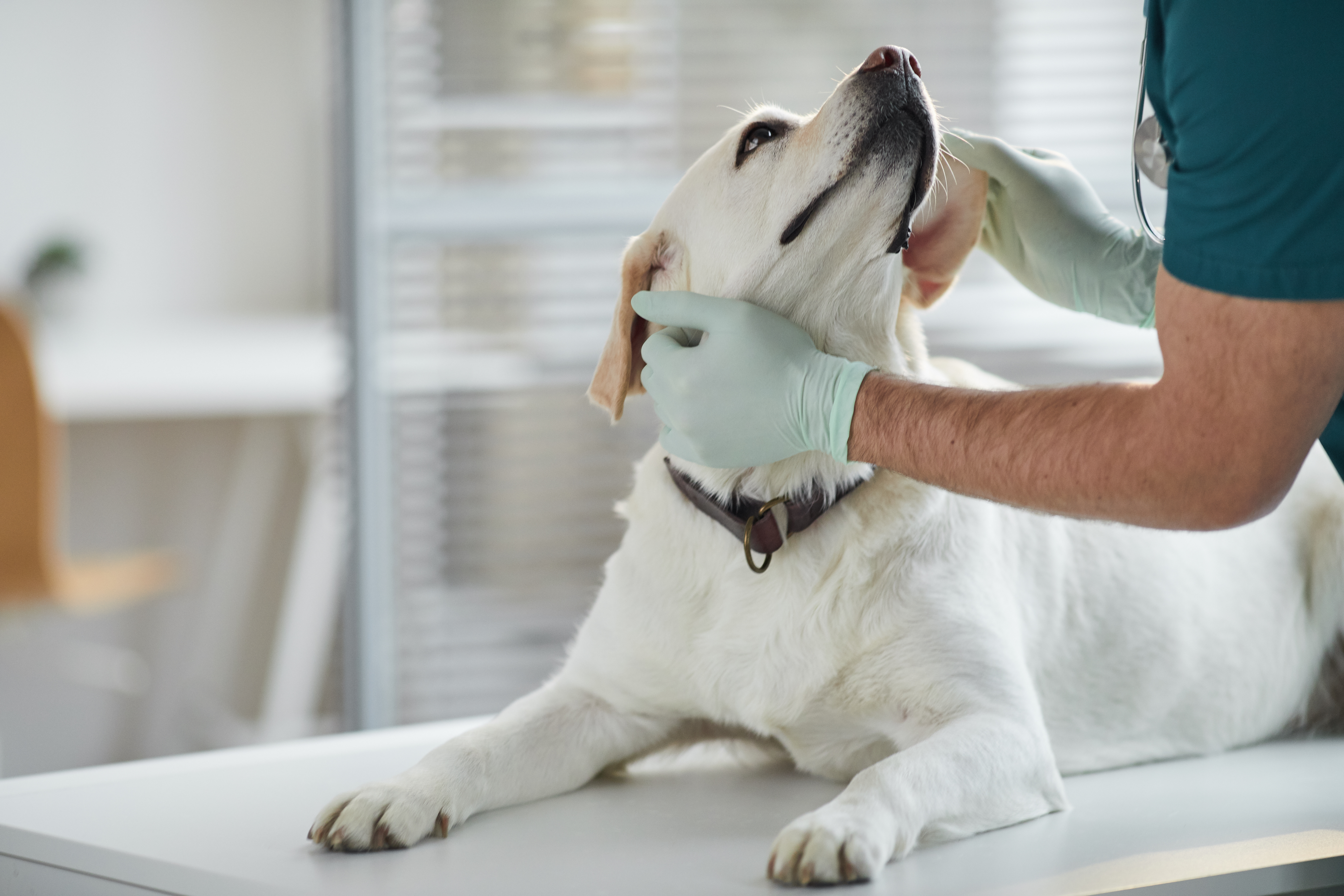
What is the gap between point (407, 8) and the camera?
3.00m

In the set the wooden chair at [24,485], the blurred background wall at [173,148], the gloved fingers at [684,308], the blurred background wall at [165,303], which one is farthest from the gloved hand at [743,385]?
the blurred background wall at [173,148]

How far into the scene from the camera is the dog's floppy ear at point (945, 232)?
1.49m

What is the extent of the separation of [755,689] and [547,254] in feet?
6.77

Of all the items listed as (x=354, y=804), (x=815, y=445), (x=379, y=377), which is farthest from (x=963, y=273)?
(x=354, y=804)

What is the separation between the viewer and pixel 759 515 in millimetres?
1285

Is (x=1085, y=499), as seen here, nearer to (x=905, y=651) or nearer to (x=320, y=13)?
(x=905, y=651)

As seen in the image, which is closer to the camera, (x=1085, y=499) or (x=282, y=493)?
(x=1085, y=499)

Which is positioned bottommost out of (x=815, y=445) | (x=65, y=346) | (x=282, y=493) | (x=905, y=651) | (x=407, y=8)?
(x=282, y=493)

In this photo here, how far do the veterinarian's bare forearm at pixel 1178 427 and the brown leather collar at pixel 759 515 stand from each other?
217 millimetres

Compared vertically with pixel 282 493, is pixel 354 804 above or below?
above

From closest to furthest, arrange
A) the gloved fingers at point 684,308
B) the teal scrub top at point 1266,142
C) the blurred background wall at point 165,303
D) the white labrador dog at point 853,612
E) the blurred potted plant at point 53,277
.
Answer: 1. the teal scrub top at point 1266,142
2. the white labrador dog at point 853,612
3. the gloved fingers at point 684,308
4. the blurred background wall at point 165,303
5. the blurred potted plant at point 53,277

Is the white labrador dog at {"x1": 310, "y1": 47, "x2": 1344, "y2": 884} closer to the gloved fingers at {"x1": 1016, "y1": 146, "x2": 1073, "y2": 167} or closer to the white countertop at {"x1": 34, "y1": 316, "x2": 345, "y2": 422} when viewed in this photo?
the gloved fingers at {"x1": 1016, "y1": 146, "x2": 1073, "y2": 167}

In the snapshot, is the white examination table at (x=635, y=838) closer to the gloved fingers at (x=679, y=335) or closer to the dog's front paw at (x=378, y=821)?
the dog's front paw at (x=378, y=821)

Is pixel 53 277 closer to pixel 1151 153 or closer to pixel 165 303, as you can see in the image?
pixel 165 303
